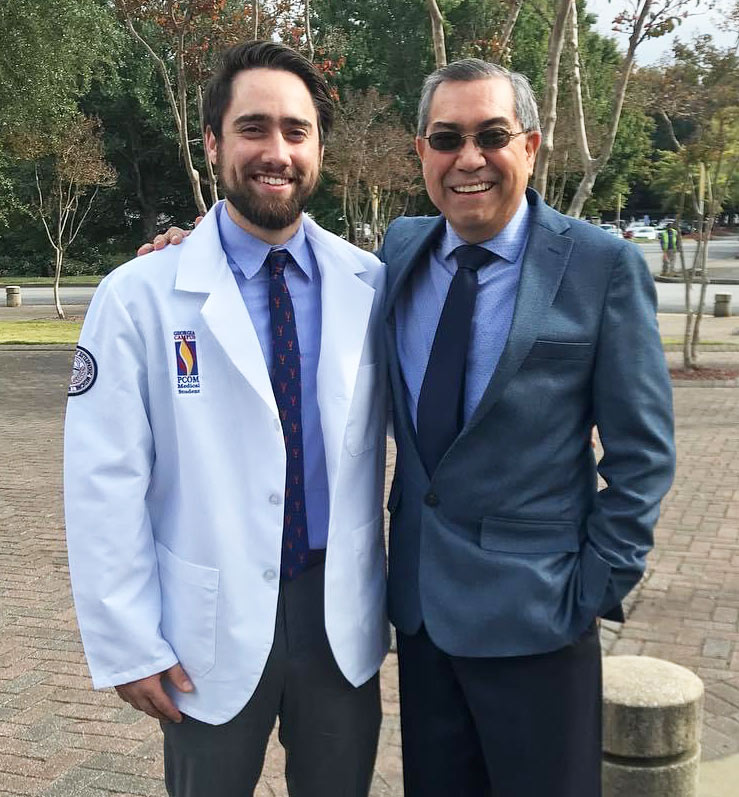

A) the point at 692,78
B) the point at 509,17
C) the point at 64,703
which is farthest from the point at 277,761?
the point at 692,78

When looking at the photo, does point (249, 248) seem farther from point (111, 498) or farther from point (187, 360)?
point (111, 498)

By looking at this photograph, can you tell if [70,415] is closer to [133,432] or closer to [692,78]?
[133,432]

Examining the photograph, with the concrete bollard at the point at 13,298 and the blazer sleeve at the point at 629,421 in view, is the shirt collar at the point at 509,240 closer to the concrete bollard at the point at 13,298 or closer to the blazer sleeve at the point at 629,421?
the blazer sleeve at the point at 629,421

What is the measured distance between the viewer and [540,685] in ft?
7.06

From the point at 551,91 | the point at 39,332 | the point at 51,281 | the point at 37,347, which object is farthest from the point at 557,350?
the point at 51,281

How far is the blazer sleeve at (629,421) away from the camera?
205cm

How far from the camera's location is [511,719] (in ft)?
7.09

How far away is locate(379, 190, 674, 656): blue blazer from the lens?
206cm

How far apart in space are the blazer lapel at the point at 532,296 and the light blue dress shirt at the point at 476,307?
6 centimetres

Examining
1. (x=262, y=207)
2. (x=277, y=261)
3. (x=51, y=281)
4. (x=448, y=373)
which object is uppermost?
(x=262, y=207)

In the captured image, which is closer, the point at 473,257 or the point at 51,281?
the point at 473,257

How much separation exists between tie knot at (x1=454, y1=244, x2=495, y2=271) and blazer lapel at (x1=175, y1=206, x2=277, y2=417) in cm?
54

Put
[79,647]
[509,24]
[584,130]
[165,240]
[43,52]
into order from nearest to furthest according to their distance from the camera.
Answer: [165,240] → [79,647] → [509,24] → [584,130] → [43,52]

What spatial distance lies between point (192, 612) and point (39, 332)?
18.4 metres
